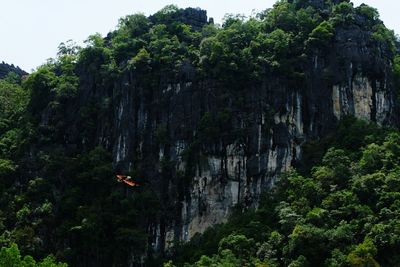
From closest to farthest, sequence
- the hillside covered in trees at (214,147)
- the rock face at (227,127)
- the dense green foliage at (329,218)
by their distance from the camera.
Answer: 1. the dense green foliage at (329,218)
2. the hillside covered in trees at (214,147)
3. the rock face at (227,127)

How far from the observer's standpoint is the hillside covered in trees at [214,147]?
103 feet

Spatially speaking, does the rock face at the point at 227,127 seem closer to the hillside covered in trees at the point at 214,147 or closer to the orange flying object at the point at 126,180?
the hillside covered in trees at the point at 214,147

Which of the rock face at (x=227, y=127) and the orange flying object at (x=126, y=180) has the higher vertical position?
the rock face at (x=227, y=127)

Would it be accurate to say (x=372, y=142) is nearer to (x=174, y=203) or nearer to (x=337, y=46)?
(x=337, y=46)

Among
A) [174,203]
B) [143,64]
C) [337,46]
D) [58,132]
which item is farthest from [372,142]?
[58,132]

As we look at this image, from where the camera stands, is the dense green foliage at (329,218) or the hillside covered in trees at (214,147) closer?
the dense green foliage at (329,218)

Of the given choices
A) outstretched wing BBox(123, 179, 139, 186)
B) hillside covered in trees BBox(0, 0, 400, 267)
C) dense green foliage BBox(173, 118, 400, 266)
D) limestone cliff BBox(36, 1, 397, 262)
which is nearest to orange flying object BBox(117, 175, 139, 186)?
outstretched wing BBox(123, 179, 139, 186)

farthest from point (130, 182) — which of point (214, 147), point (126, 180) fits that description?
point (214, 147)

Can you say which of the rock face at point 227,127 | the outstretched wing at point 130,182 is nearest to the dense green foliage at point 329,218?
the rock face at point 227,127

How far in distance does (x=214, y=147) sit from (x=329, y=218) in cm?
791

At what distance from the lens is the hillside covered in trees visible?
31500mm

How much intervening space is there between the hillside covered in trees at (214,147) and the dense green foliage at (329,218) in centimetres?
7

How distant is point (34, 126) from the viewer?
4025cm

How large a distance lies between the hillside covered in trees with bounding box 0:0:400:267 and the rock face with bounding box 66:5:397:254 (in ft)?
0.21
